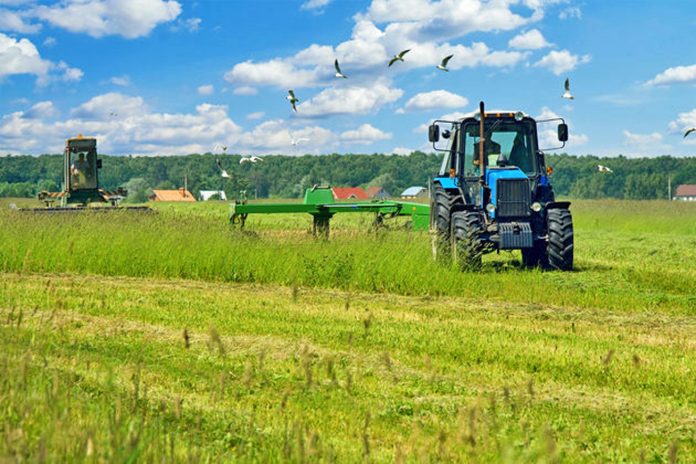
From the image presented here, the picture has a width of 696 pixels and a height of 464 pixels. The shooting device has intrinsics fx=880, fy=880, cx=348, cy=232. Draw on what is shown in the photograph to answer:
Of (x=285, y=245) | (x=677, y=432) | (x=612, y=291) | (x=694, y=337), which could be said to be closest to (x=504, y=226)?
(x=612, y=291)

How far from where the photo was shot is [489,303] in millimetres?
11664

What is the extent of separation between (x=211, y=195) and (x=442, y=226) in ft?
290

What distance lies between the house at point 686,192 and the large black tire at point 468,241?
315ft

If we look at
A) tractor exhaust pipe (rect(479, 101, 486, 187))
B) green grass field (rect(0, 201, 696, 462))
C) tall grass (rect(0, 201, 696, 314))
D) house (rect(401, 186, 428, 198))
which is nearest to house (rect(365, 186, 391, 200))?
house (rect(401, 186, 428, 198))

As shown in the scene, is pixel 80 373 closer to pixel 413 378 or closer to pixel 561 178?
pixel 413 378

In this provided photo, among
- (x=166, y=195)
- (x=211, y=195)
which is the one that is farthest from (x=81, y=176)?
(x=211, y=195)

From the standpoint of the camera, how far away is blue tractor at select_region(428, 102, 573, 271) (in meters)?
14.2

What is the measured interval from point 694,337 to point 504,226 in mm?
5084

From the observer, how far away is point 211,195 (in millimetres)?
101625

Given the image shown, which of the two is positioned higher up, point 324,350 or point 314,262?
point 314,262

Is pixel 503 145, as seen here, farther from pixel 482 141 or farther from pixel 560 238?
pixel 560 238

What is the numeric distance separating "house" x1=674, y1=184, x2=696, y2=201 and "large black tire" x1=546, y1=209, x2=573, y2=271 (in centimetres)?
9524

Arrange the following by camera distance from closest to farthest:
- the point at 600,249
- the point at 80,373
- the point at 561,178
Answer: the point at 80,373 → the point at 600,249 → the point at 561,178

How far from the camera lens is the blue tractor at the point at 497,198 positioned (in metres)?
14.2
